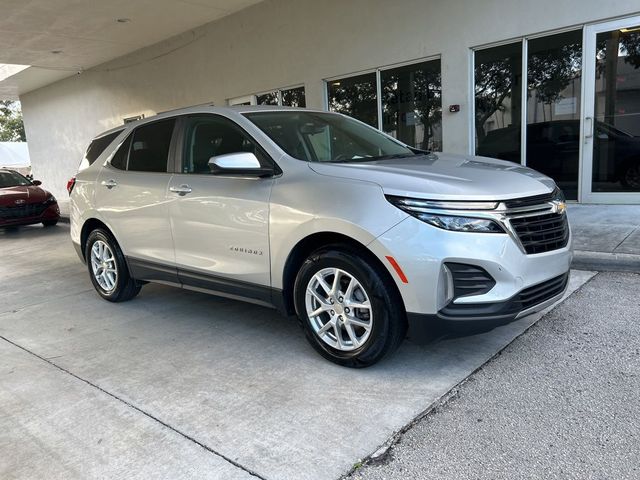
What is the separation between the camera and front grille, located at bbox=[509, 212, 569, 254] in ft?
10.0

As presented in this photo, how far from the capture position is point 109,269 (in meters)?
5.25

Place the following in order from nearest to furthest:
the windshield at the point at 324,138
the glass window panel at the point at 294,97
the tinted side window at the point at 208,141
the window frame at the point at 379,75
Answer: the windshield at the point at 324,138, the tinted side window at the point at 208,141, the window frame at the point at 379,75, the glass window panel at the point at 294,97

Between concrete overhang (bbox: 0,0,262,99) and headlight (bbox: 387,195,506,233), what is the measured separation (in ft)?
32.9

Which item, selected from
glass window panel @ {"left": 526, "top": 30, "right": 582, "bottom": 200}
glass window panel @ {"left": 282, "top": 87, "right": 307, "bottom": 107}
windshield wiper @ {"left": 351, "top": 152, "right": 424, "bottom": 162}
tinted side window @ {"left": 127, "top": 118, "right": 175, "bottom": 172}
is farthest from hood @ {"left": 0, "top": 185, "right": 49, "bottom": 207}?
glass window panel @ {"left": 526, "top": 30, "right": 582, "bottom": 200}

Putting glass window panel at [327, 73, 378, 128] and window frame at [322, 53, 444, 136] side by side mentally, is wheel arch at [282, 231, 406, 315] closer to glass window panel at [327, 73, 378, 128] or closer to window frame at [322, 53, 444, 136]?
window frame at [322, 53, 444, 136]

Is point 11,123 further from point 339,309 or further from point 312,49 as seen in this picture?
point 339,309

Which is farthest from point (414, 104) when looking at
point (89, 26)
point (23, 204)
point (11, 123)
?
point (11, 123)

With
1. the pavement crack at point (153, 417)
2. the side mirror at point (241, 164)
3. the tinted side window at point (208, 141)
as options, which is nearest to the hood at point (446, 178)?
the side mirror at point (241, 164)

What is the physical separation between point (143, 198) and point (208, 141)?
2.79ft

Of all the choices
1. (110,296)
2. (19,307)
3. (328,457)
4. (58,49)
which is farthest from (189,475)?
(58,49)

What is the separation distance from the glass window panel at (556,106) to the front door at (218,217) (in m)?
6.10

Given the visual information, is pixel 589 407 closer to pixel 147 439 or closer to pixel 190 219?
pixel 147 439

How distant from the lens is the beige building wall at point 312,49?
27.0ft

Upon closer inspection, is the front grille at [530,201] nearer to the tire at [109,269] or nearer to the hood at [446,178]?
the hood at [446,178]
